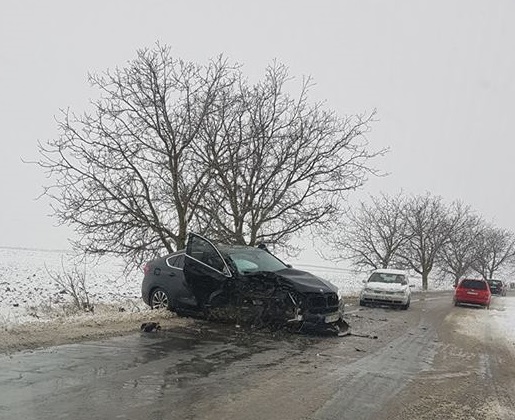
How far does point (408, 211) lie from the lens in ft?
156

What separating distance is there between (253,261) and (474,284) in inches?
751

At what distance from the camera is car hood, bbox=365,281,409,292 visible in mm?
20844

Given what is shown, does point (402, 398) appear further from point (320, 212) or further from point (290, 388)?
point (320, 212)

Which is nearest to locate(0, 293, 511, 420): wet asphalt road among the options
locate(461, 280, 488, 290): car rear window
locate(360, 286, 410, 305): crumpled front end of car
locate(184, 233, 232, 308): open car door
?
locate(184, 233, 232, 308): open car door

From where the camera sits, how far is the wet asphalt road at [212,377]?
5.02 m

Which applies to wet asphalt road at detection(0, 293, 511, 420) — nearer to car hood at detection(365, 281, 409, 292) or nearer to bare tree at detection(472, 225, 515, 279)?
Result: car hood at detection(365, 281, 409, 292)

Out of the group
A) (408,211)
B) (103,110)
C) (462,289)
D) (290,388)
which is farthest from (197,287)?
(408,211)

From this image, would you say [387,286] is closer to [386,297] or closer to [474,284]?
[386,297]

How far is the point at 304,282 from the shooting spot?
10.4 m

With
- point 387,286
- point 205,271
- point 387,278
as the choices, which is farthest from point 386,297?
point 205,271

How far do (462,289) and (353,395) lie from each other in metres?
22.7

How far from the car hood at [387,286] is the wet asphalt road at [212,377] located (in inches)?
434

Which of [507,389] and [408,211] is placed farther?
[408,211]

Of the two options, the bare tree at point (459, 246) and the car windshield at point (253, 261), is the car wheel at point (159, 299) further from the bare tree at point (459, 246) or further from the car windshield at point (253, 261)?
the bare tree at point (459, 246)
